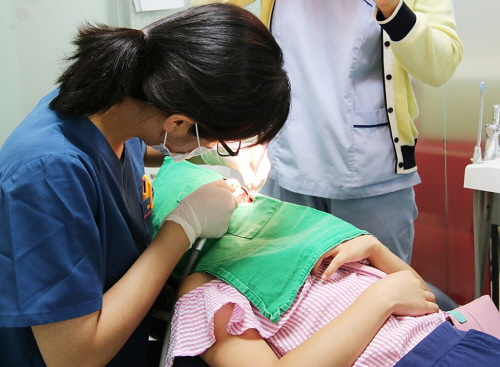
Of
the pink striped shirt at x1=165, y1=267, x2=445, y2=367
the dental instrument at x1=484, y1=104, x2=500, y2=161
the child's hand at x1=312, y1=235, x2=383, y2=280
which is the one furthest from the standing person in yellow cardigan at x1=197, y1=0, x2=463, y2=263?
the dental instrument at x1=484, y1=104, x2=500, y2=161

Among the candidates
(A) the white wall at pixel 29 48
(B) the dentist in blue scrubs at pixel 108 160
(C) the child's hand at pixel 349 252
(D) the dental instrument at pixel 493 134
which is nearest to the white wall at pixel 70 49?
(A) the white wall at pixel 29 48

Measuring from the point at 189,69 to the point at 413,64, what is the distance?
25.6 inches

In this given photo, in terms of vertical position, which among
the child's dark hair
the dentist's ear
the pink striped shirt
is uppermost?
Result: the child's dark hair

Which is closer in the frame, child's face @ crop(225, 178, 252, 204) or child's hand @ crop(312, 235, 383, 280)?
child's hand @ crop(312, 235, 383, 280)

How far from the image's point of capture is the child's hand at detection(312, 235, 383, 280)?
1020 mm

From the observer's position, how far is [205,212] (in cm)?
107

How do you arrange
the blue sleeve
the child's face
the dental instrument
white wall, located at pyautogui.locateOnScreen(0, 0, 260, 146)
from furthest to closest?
white wall, located at pyautogui.locateOnScreen(0, 0, 260, 146) → the dental instrument → the child's face → the blue sleeve

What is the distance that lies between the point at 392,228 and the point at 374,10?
599 mm

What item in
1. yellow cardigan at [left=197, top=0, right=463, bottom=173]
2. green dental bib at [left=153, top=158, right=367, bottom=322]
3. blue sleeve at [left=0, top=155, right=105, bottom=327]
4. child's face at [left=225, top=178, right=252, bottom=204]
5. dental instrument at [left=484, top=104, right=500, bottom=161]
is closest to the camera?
blue sleeve at [left=0, top=155, right=105, bottom=327]

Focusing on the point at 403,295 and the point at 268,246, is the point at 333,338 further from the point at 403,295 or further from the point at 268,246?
the point at 268,246

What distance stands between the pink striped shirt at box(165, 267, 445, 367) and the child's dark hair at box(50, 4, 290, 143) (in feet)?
1.13

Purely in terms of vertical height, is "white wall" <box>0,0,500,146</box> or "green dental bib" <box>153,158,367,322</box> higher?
"white wall" <box>0,0,500,146</box>

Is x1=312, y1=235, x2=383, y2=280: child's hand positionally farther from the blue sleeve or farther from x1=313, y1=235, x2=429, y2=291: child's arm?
the blue sleeve

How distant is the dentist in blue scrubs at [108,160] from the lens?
0.75 m
